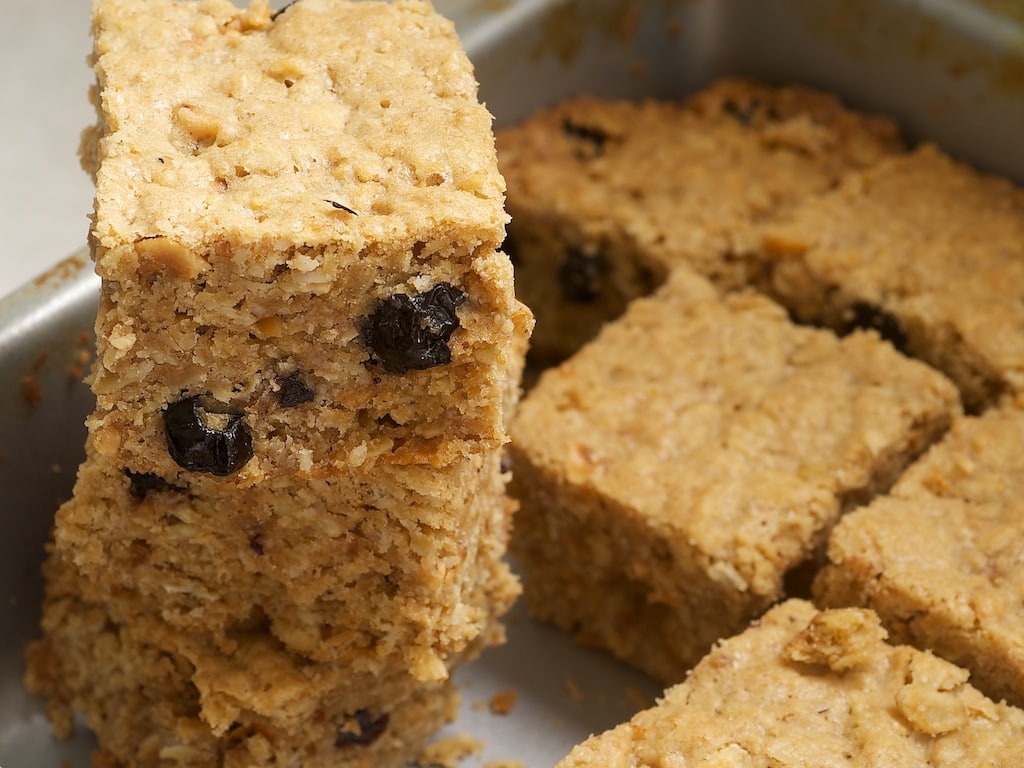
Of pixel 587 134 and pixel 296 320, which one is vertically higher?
pixel 296 320

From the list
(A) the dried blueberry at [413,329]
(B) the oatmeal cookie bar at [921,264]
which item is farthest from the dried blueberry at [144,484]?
(B) the oatmeal cookie bar at [921,264]

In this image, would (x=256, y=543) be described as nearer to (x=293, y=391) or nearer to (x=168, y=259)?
(x=293, y=391)

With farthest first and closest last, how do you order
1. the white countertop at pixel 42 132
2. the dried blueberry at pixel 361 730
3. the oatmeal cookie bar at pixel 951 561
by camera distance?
1. the white countertop at pixel 42 132
2. the dried blueberry at pixel 361 730
3. the oatmeal cookie bar at pixel 951 561

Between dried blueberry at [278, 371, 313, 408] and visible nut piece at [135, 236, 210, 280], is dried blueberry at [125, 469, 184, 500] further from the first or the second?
visible nut piece at [135, 236, 210, 280]

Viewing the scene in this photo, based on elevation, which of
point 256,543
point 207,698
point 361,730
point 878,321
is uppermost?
point 256,543

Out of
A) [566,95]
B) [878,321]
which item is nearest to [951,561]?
[878,321]

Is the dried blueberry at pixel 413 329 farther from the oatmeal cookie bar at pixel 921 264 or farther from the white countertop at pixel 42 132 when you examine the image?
the white countertop at pixel 42 132
